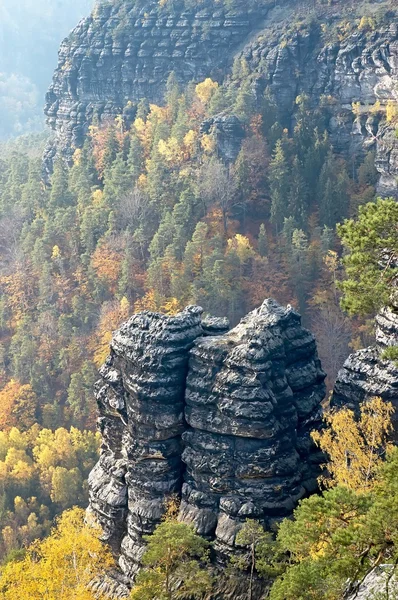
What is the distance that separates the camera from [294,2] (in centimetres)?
7969

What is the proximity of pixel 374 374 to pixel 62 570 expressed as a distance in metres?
13.3

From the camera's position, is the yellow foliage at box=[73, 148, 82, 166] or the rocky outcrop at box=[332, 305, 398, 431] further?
the yellow foliage at box=[73, 148, 82, 166]

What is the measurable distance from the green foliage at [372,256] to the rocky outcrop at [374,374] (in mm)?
11137

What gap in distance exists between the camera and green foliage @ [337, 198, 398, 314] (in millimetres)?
16734

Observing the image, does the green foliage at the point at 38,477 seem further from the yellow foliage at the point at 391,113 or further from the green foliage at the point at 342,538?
the yellow foliage at the point at 391,113

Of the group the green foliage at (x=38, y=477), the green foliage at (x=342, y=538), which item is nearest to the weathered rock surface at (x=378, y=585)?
the green foliage at (x=342, y=538)

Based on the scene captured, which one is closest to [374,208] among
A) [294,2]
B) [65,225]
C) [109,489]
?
[109,489]

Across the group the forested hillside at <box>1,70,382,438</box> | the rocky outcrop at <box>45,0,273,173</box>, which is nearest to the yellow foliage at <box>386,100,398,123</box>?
the forested hillside at <box>1,70,382,438</box>

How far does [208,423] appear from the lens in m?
28.8

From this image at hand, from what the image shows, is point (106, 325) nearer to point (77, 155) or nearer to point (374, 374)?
point (77, 155)

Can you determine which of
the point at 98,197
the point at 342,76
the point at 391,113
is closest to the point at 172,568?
the point at 98,197

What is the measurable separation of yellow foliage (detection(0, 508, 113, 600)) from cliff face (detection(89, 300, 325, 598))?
985mm

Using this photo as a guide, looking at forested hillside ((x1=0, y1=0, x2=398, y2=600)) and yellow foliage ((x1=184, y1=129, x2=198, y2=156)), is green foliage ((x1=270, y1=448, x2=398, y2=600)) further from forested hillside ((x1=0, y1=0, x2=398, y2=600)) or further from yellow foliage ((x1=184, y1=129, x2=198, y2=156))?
yellow foliage ((x1=184, y1=129, x2=198, y2=156))

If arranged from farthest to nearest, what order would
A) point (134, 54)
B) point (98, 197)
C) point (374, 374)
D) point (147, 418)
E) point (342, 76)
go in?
1. point (134, 54)
2. point (342, 76)
3. point (98, 197)
4. point (147, 418)
5. point (374, 374)
